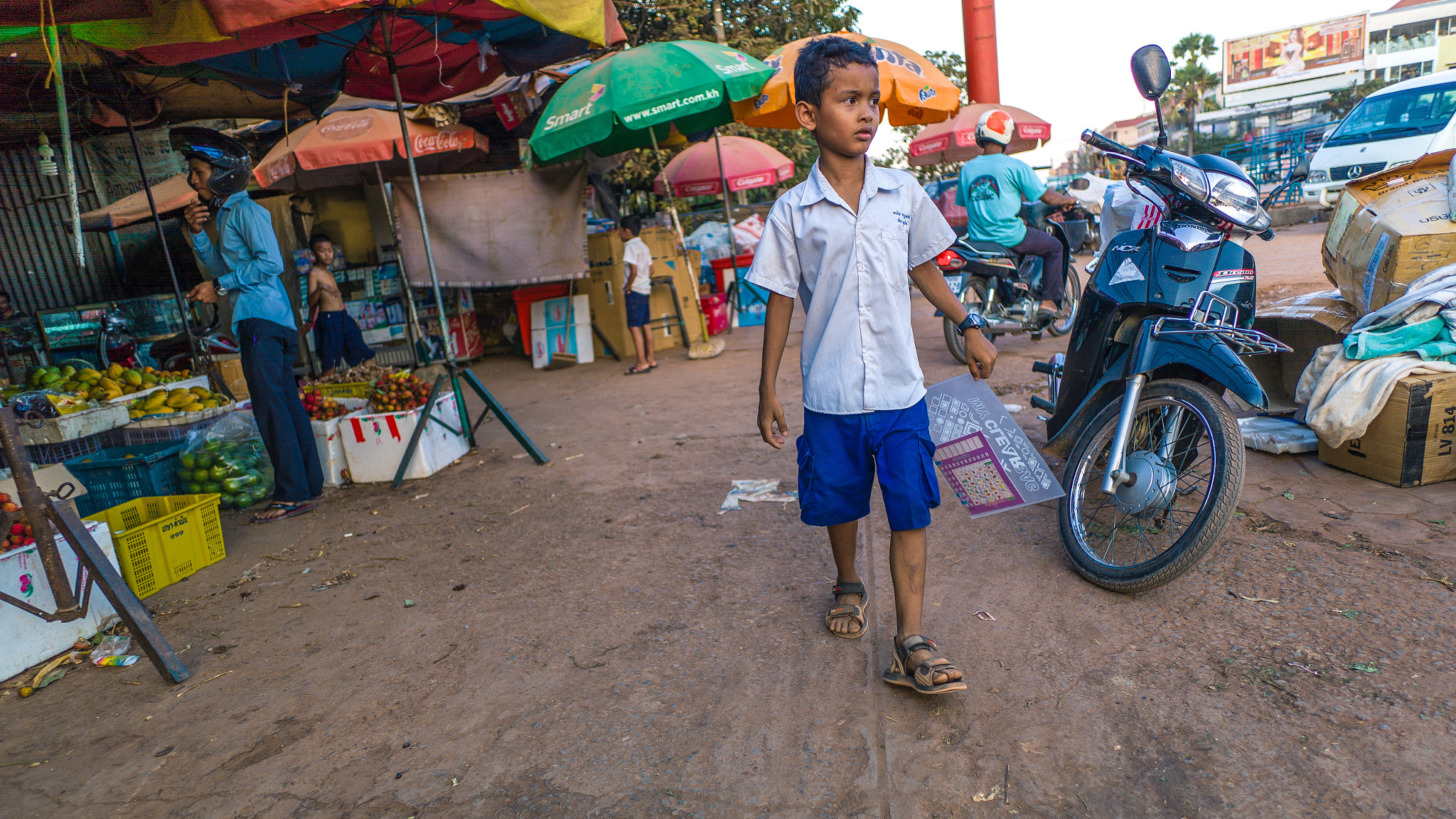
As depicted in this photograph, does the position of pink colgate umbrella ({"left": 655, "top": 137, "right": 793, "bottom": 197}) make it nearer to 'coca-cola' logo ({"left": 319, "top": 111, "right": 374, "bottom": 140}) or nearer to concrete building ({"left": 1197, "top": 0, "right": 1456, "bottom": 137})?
'coca-cola' logo ({"left": 319, "top": 111, "right": 374, "bottom": 140})

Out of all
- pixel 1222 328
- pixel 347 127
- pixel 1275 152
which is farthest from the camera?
pixel 1275 152

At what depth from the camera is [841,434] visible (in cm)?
234

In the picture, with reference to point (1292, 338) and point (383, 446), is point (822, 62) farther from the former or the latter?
point (383, 446)

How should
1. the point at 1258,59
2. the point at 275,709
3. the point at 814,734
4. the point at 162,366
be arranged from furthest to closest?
1. the point at 1258,59
2. the point at 162,366
3. the point at 275,709
4. the point at 814,734

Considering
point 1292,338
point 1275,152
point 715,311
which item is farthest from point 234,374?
point 1275,152

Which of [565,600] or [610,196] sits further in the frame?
[610,196]

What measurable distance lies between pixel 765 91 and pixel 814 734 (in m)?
6.06

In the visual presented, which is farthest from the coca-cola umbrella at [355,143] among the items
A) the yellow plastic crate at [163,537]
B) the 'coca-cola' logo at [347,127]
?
the yellow plastic crate at [163,537]

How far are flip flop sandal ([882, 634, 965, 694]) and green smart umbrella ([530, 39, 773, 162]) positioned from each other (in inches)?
212

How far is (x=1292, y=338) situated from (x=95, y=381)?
697 centimetres

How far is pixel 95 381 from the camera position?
4.87m

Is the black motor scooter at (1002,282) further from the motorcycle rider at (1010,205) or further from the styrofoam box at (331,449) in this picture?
the styrofoam box at (331,449)

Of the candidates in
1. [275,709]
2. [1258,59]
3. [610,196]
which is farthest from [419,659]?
[1258,59]

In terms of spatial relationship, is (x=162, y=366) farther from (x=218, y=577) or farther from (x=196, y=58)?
(x=218, y=577)
